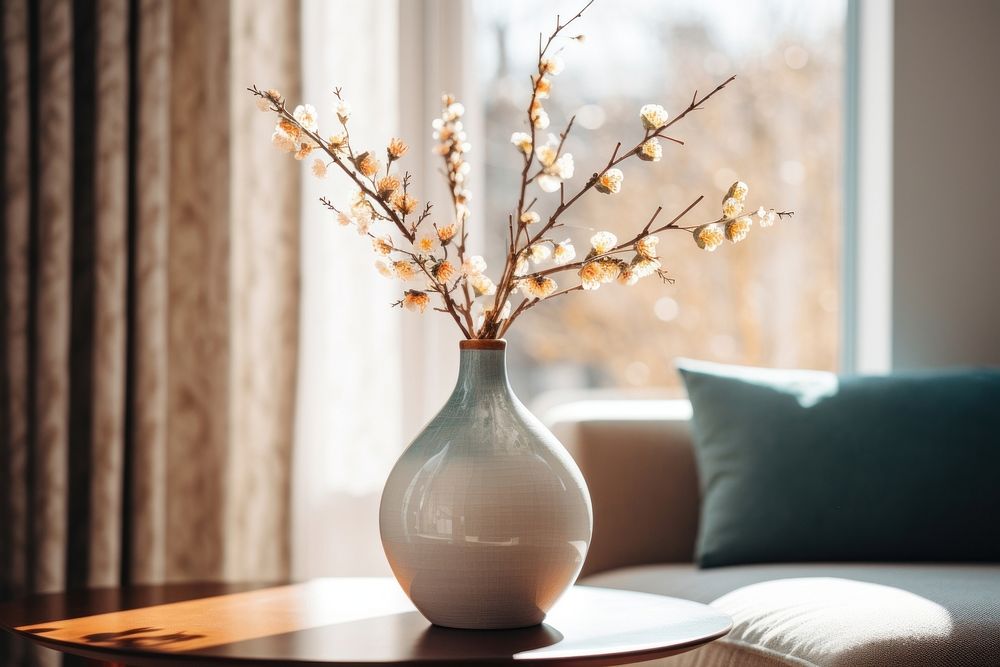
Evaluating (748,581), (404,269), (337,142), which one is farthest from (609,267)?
(748,581)

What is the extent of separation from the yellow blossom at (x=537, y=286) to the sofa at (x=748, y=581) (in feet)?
1.95

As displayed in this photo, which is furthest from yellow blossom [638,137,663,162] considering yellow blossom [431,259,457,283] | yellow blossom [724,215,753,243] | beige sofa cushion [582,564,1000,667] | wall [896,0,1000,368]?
wall [896,0,1000,368]

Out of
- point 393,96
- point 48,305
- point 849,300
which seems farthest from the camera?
point 849,300

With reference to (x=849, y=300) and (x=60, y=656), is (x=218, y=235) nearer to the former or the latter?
(x=60, y=656)

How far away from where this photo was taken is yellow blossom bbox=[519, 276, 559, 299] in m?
1.13

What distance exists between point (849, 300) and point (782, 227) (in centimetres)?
25

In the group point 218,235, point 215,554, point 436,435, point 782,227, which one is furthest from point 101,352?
point 782,227

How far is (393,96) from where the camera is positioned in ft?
8.02

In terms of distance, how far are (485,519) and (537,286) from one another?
0.26m

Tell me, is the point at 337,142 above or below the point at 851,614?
above

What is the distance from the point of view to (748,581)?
162 centimetres

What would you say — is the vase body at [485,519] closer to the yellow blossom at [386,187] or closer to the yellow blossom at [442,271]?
the yellow blossom at [442,271]

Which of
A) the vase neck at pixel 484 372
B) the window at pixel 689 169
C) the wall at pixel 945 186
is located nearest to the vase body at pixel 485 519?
the vase neck at pixel 484 372

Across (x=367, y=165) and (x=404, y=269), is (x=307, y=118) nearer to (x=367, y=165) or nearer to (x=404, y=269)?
(x=367, y=165)
